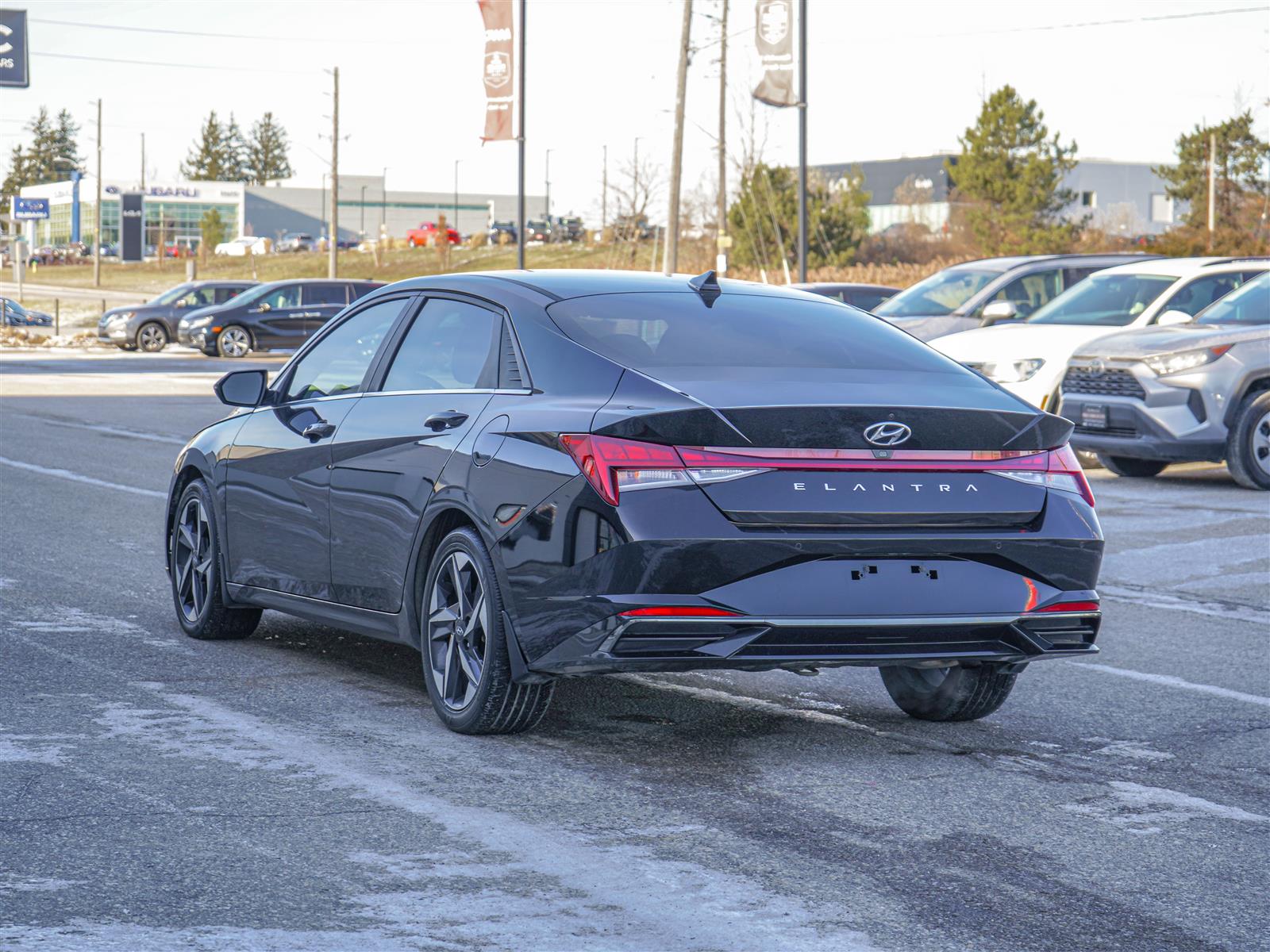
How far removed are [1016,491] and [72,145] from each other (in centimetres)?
20248

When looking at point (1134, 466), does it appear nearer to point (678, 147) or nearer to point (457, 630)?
point (457, 630)

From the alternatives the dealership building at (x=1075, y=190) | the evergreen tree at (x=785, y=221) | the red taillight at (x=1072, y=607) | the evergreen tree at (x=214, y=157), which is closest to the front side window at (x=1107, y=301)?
the red taillight at (x=1072, y=607)

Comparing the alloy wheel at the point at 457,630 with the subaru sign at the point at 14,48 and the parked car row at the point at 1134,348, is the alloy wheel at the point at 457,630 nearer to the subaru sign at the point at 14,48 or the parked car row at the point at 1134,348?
the parked car row at the point at 1134,348

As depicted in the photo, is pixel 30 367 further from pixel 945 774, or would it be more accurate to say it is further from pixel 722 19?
pixel 945 774

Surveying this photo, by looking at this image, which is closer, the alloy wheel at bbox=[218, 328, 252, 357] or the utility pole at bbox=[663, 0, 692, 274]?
the alloy wheel at bbox=[218, 328, 252, 357]

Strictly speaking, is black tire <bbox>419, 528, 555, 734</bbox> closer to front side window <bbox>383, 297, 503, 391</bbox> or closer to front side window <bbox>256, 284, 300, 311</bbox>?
front side window <bbox>383, 297, 503, 391</bbox>

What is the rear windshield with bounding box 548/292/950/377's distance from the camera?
559cm

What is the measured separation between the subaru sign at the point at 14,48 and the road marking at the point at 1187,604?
30159mm

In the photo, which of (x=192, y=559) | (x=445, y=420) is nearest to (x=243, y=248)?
(x=192, y=559)

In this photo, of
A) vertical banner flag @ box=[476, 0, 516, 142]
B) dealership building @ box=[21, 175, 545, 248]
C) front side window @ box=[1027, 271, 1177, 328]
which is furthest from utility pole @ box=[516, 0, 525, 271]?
dealership building @ box=[21, 175, 545, 248]

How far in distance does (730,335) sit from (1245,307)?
1051 centimetres

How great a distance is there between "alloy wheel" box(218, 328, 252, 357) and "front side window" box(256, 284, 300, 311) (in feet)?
2.21

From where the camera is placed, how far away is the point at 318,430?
6613 millimetres

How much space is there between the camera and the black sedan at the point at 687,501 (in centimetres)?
501
